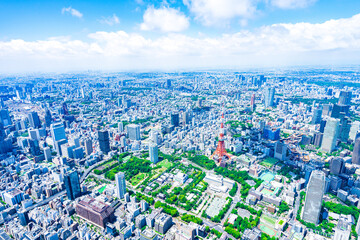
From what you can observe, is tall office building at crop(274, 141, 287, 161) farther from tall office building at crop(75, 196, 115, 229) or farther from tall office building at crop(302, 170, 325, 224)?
tall office building at crop(75, 196, 115, 229)

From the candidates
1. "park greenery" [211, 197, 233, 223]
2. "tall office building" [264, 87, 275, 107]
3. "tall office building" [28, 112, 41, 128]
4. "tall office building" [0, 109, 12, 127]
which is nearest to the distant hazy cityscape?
"park greenery" [211, 197, 233, 223]

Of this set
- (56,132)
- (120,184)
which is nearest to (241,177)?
(120,184)

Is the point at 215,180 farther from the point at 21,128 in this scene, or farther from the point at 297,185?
the point at 21,128

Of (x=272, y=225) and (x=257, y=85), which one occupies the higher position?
(x=257, y=85)

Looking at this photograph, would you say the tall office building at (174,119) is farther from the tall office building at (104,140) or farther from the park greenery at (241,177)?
the park greenery at (241,177)

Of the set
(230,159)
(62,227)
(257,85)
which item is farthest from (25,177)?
(257,85)

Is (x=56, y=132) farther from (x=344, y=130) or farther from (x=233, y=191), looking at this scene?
(x=344, y=130)
